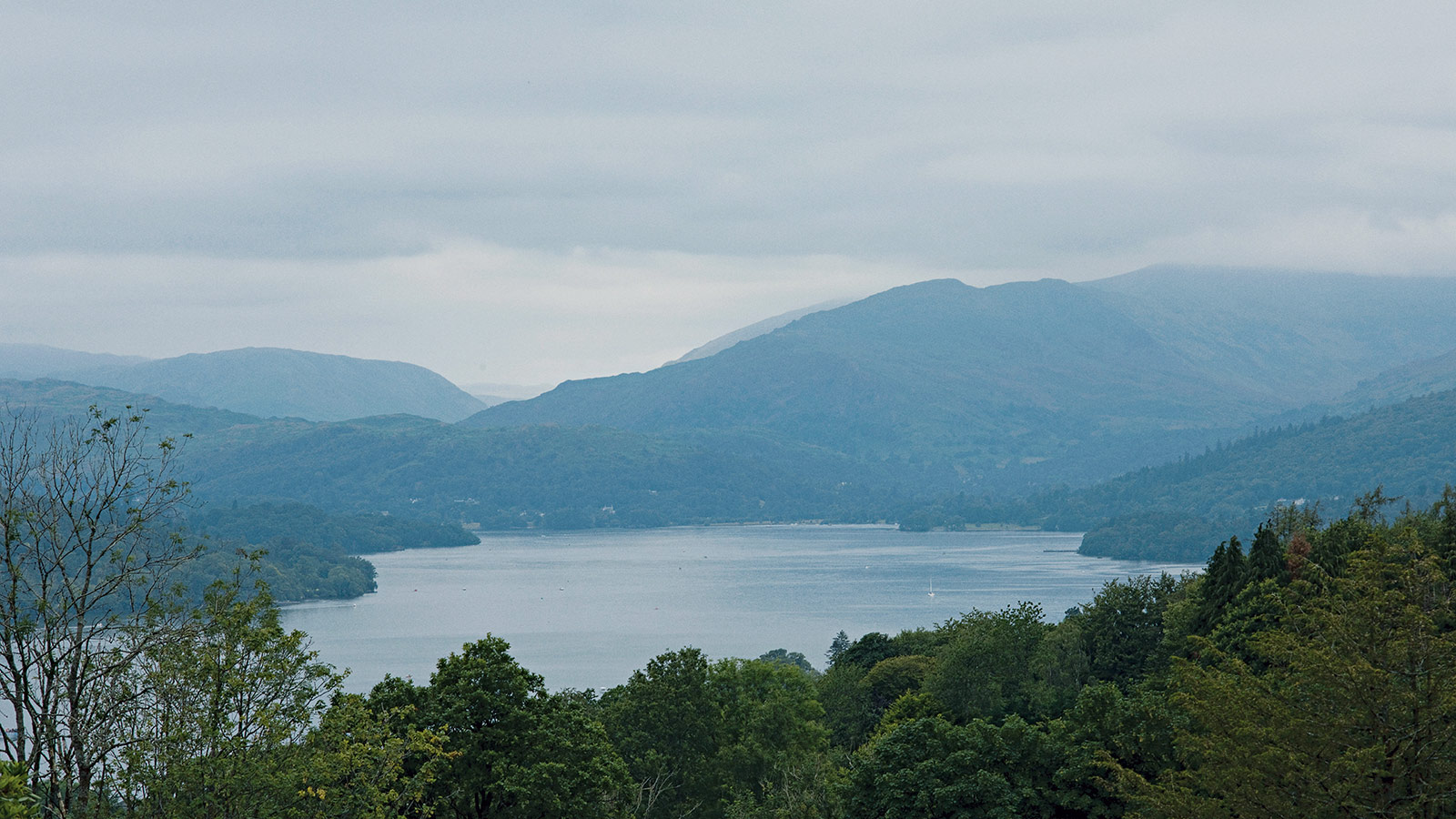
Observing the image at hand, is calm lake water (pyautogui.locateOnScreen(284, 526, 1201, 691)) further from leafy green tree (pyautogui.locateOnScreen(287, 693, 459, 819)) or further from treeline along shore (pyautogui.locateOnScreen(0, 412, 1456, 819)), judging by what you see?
leafy green tree (pyautogui.locateOnScreen(287, 693, 459, 819))

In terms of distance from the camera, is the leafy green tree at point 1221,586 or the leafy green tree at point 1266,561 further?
the leafy green tree at point 1221,586

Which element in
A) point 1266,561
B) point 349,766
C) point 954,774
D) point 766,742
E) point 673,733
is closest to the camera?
point 349,766

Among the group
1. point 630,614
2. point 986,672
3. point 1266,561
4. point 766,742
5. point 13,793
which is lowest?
point 630,614

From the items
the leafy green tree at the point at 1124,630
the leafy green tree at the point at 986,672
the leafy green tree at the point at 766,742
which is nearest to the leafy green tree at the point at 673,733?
the leafy green tree at the point at 766,742

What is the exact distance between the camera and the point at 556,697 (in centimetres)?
2641

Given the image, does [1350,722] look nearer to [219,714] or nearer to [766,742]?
[219,714]

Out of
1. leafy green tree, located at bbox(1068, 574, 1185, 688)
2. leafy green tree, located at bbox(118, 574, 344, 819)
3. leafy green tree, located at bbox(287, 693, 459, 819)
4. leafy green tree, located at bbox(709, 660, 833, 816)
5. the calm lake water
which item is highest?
leafy green tree, located at bbox(118, 574, 344, 819)

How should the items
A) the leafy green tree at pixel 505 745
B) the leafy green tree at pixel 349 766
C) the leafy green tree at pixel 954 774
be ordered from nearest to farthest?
1. the leafy green tree at pixel 349 766
2. the leafy green tree at pixel 505 745
3. the leafy green tree at pixel 954 774

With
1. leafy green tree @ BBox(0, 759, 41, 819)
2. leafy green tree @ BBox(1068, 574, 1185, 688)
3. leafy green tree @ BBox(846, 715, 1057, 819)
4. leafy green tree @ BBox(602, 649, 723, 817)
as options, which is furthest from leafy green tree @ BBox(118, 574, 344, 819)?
leafy green tree @ BBox(1068, 574, 1185, 688)

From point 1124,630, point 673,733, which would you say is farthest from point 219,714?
point 1124,630

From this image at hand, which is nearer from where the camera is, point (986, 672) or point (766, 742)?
point (766, 742)

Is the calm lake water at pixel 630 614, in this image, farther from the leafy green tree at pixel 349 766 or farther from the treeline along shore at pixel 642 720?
the leafy green tree at pixel 349 766

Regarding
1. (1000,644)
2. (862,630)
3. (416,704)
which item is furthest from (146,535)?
(862,630)

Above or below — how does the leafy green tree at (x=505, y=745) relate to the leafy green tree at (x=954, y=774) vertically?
above
